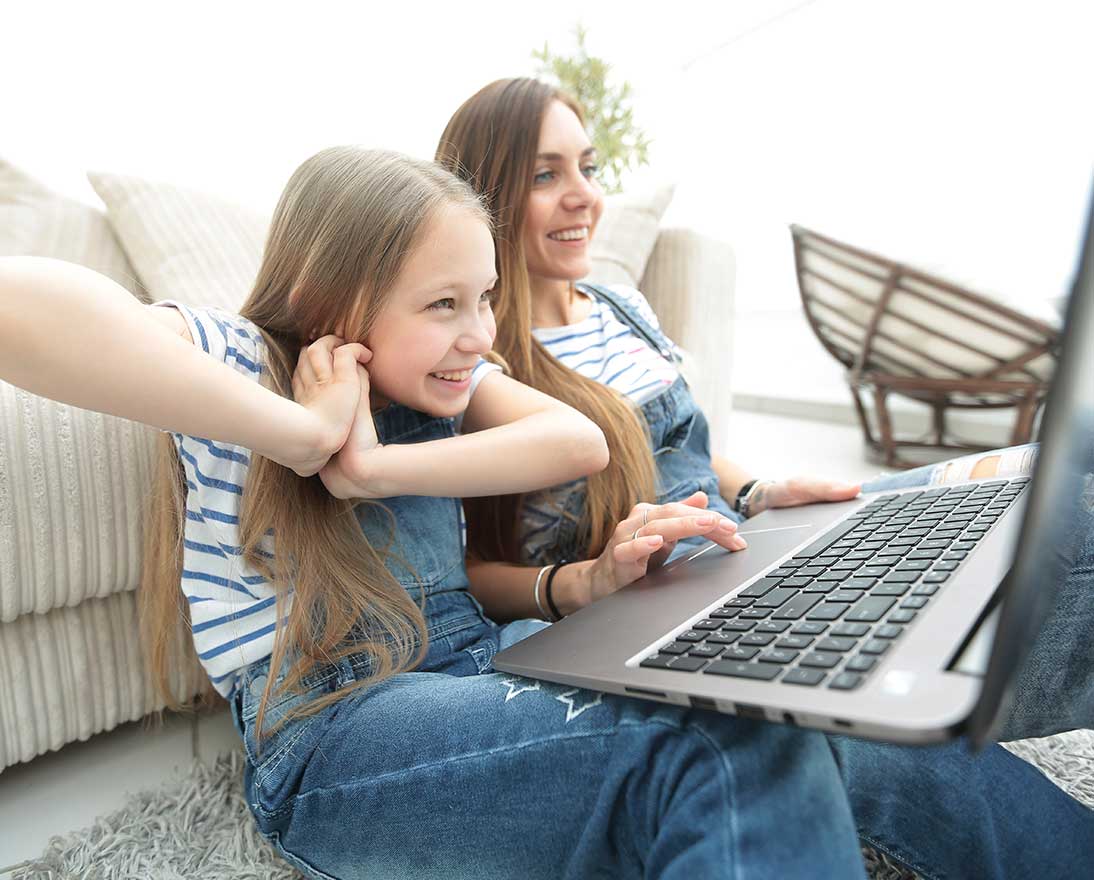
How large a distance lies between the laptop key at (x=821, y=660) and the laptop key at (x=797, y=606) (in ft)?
0.24

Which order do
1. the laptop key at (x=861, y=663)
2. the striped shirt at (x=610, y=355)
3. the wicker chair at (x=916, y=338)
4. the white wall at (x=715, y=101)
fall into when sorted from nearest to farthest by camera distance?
the laptop key at (x=861, y=663)
the striped shirt at (x=610, y=355)
the white wall at (x=715, y=101)
the wicker chair at (x=916, y=338)

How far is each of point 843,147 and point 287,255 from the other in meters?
3.40

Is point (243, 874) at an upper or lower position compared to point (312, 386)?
lower

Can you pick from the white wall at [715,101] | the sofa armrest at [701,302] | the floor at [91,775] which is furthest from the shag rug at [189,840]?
the white wall at [715,101]

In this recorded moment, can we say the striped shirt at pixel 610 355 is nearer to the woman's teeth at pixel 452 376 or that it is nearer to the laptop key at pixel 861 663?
the woman's teeth at pixel 452 376

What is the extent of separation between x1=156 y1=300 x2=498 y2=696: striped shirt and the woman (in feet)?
0.94

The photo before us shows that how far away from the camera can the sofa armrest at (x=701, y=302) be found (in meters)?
1.55

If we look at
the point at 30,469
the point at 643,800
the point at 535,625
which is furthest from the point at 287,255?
the point at 643,800

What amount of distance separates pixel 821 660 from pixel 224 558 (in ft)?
1.66

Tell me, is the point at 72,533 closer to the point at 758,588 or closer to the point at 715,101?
the point at 758,588

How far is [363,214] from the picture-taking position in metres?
0.70

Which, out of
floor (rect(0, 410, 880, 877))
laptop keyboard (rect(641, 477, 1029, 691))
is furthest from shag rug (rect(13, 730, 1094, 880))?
laptop keyboard (rect(641, 477, 1029, 691))

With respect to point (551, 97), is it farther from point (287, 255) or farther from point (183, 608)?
point (183, 608)

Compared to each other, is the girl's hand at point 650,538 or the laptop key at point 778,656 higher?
the laptop key at point 778,656
